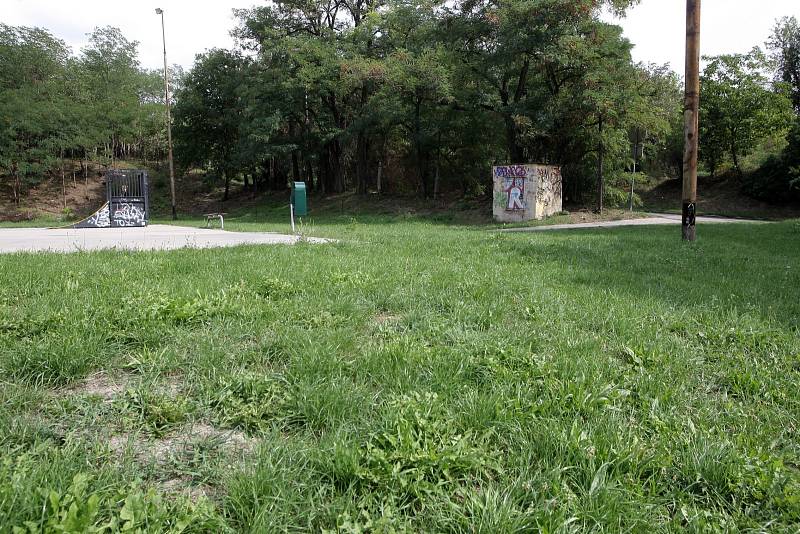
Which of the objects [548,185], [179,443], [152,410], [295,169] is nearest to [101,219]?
[548,185]

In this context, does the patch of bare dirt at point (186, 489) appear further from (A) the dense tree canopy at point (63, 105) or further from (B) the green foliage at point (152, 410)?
(A) the dense tree canopy at point (63, 105)

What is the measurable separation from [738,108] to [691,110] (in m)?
26.4

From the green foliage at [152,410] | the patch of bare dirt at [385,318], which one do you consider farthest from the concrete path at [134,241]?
the green foliage at [152,410]

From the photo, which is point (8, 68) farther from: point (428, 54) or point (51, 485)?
point (51, 485)

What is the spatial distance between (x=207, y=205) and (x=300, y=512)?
4481cm

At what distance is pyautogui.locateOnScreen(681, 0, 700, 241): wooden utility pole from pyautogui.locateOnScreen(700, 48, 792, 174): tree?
26082mm

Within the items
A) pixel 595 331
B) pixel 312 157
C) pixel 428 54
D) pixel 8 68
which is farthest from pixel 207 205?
pixel 595 331

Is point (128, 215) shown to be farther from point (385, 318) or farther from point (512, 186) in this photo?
point (385, 318)

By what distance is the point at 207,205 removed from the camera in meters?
43.2

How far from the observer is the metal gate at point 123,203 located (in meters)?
20.2

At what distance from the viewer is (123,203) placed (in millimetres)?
20422

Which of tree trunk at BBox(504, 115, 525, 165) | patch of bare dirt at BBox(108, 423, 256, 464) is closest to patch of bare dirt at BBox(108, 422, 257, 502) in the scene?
patch of bare dirt at BBox(108, 423, 256, 464)

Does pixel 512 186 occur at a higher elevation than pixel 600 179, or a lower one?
lower

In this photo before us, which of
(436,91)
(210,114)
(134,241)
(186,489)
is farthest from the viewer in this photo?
(210,114)
